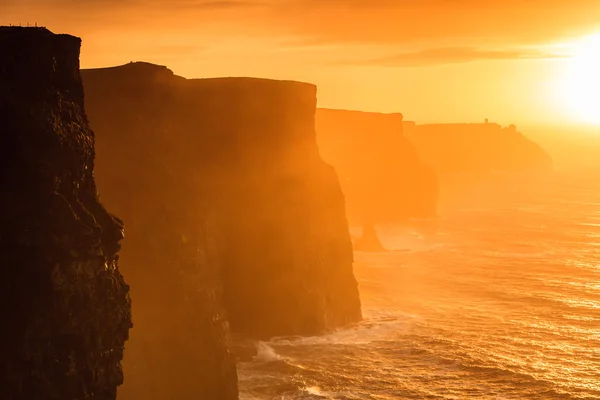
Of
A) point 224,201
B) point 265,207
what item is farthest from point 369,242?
point 224,201

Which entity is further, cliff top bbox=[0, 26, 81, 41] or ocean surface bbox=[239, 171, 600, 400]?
ocean surface bbox=[239, 171, 600, 400]

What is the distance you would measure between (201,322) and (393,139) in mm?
129095

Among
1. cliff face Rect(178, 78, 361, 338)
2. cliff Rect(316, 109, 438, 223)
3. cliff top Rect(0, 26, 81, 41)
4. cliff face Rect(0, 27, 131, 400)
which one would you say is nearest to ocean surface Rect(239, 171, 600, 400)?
cliff face Rect(178, 78, 361, 338)

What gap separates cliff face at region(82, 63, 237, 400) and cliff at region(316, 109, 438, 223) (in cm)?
10986

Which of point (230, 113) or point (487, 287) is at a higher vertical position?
point (230, 113)

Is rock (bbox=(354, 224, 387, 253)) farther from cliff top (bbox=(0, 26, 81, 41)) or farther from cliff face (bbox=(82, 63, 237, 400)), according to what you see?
cliff top (bbox=(0, 26, 81, 41))

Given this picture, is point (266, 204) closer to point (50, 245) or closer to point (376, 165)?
point (50, 245)

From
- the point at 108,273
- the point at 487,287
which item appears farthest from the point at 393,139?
the point at 108,273

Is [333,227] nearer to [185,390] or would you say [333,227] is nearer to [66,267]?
[185,390]

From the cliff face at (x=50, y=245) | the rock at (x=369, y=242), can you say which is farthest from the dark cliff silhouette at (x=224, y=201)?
the rock at (x=369, y=242)

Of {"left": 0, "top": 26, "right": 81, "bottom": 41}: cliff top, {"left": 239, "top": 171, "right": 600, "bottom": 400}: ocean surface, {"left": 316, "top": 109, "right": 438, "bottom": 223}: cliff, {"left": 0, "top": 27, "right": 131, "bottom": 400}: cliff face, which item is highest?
{"left": 316, "top": 109, "right": 438, "bottom": 223}: cliff

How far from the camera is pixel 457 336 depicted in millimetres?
68188

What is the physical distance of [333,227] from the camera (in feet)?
240

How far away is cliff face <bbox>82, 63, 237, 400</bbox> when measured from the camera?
45.8 metres
